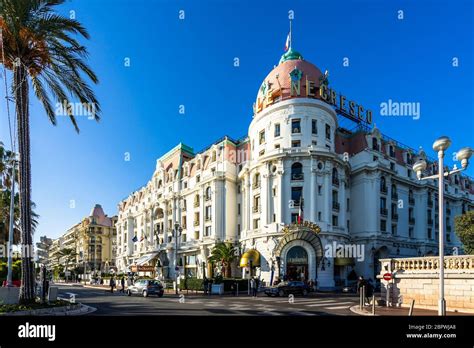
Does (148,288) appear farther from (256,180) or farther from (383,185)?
(383,185)

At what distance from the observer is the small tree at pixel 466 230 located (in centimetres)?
2169

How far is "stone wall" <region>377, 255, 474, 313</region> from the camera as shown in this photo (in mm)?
10938

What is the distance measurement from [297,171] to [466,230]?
16.3 metres

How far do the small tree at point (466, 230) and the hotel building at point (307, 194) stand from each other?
8206mm

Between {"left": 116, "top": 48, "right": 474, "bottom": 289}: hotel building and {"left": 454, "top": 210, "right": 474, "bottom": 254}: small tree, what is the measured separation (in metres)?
8.21

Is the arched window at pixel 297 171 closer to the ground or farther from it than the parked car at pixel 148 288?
farther from it

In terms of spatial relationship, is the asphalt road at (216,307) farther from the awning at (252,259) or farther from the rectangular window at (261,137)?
the rectangular window at (261,137)

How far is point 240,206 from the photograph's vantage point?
4175 cm

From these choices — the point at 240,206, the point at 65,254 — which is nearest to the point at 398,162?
the point at 240,206

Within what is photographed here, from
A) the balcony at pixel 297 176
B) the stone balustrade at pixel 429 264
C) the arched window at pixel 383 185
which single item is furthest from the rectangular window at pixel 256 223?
the stone balustrade at pixel 429 264

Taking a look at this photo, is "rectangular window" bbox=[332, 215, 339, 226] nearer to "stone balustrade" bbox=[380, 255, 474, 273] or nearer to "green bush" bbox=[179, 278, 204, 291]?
"green bush" bbox=[179, 278, 204, 291]

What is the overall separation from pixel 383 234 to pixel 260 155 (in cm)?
1722

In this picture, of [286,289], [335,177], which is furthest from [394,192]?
[286,289]
